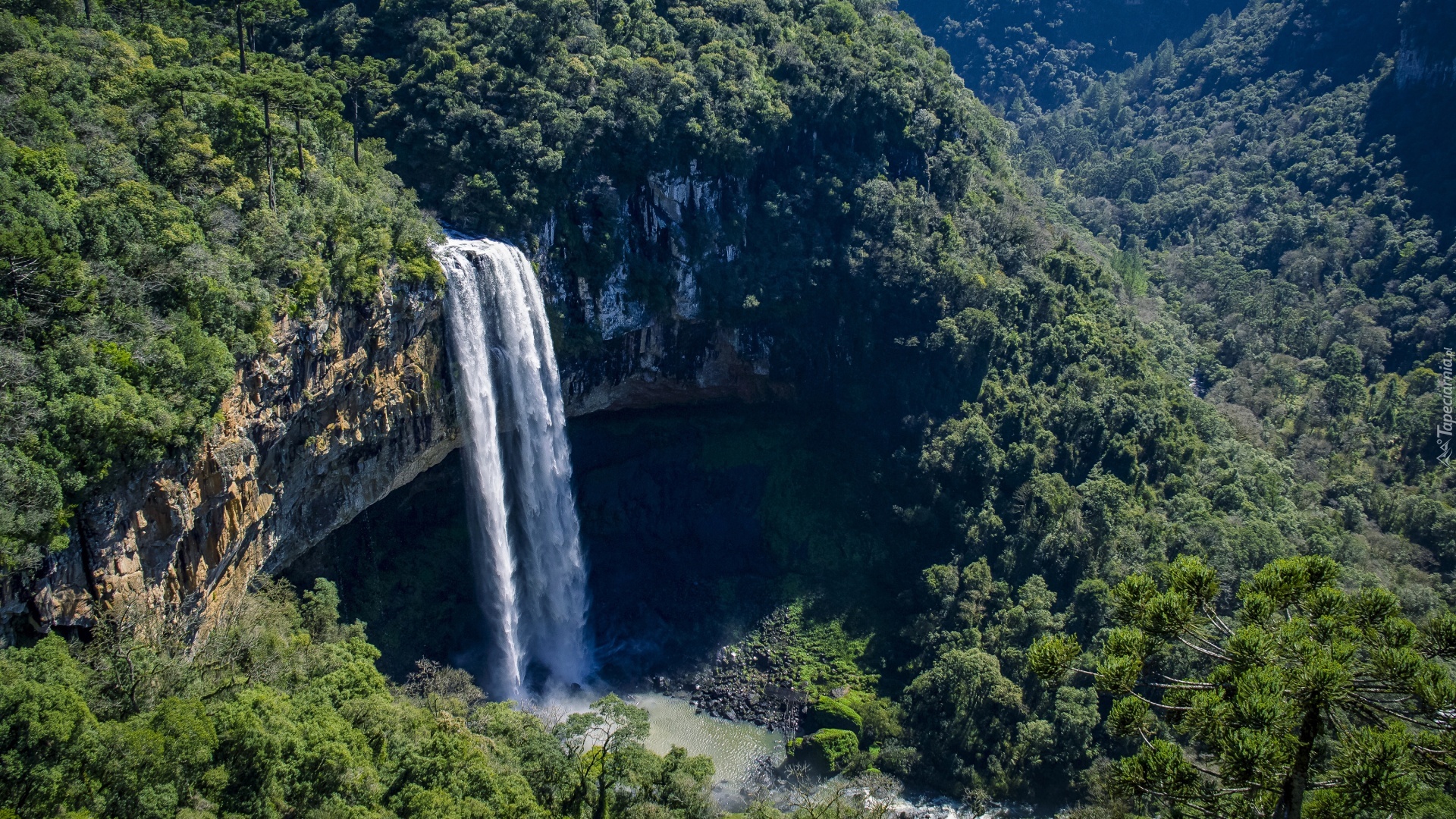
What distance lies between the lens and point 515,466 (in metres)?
35.8

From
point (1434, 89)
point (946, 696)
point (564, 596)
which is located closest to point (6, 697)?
point (564, 596)

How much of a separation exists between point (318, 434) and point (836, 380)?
74.5 feet

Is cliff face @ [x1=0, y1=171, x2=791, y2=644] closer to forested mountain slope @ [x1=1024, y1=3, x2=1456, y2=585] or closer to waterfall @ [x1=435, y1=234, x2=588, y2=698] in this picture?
waterfall @ [x1=435, y1=234, x2=588, y2=698]

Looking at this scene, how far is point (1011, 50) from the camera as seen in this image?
9781 cm

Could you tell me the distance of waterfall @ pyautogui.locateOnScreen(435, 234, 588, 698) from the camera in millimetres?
33000

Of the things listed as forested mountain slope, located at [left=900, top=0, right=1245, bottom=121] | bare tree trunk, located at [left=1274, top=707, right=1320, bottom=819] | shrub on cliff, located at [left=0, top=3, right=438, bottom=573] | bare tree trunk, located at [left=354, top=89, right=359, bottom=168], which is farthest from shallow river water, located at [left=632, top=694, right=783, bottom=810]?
forested mountain slope, located at [left=900, top=0, right=1245, bottom=121]

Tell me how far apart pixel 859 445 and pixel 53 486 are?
100ft

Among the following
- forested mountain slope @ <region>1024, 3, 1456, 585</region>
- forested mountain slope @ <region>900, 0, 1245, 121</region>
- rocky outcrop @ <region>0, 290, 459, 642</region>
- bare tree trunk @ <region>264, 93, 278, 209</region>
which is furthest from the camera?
forested mountain slope @ <region>900, 0, 1245, 121</region>

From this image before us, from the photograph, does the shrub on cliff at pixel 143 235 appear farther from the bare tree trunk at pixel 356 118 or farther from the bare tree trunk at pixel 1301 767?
the bare tree trunk at pixel 1301 767

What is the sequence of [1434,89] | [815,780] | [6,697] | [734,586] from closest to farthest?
[6,697] < [815,780] < [734,586] < [1434,89]

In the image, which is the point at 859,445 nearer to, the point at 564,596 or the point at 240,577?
the point at 564,596

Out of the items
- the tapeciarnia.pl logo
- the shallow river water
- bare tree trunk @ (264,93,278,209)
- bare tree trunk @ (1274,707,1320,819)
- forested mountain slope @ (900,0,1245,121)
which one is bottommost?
the shallow river water

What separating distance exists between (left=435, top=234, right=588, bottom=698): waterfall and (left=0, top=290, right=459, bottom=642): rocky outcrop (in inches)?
42.5

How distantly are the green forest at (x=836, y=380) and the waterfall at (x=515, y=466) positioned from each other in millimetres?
2167
